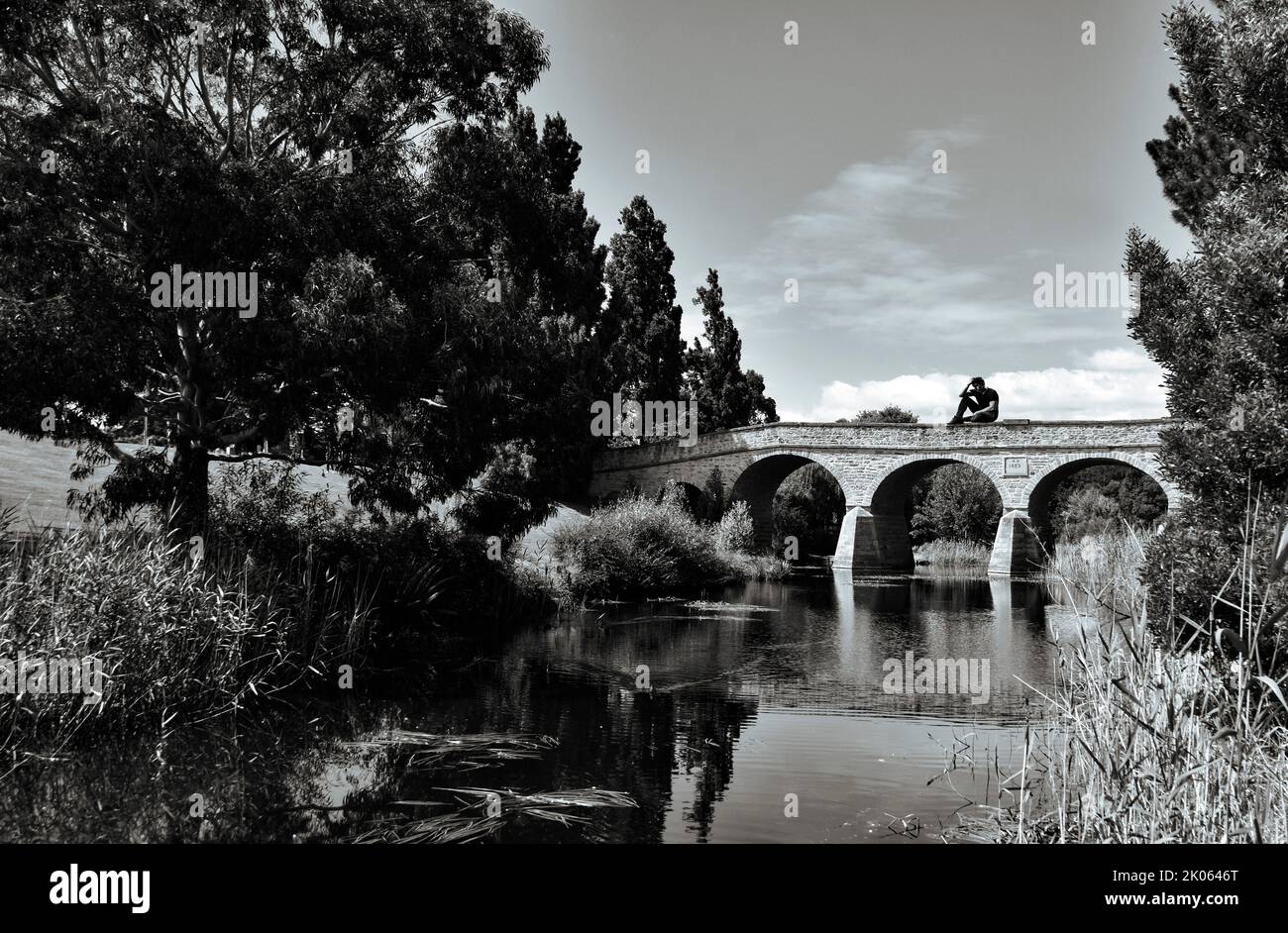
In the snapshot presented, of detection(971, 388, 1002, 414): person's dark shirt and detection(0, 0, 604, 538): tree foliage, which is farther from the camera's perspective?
detection(971, 388, 1002, 414): person's dark shirt

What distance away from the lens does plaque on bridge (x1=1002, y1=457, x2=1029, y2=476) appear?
3102 centimetres

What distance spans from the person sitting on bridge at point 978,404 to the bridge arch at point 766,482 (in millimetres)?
4419

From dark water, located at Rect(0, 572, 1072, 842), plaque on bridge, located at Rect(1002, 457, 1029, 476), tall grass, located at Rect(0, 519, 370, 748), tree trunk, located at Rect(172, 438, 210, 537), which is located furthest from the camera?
plaque on bridge, located at Rect(1002, 457, 1029, 476)

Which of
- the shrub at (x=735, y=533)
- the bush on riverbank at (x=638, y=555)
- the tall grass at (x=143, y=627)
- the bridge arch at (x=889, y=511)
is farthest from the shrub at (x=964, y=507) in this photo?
the tall grass at (x=143, y=627)

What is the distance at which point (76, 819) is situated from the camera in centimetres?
577

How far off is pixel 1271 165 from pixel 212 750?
8.23 m

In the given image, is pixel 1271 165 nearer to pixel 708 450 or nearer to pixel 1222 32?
pixel 1222 32

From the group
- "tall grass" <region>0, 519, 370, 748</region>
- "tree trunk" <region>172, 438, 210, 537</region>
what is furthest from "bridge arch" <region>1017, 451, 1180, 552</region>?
"tall grass" <region>0, 519, 370, 748</region>

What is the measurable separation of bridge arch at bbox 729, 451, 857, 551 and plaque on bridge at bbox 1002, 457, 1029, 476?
4.93 meters

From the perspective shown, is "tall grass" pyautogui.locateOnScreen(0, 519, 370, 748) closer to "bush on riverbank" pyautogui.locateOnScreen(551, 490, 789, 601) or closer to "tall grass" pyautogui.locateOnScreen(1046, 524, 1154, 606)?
"tall grass" pyautogui.locateOnScreen(1046, 524, 1154, 606)

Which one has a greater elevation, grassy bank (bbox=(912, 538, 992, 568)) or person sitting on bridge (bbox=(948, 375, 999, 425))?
person sitting on bridge (bbox=(948, 375, 999, 425))

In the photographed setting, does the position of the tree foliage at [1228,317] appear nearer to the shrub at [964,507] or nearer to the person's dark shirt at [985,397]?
the person's dark shirt at [985,397]

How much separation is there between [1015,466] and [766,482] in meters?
9.01

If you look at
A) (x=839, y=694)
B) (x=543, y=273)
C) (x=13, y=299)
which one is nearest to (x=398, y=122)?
(x=543, y=273)
